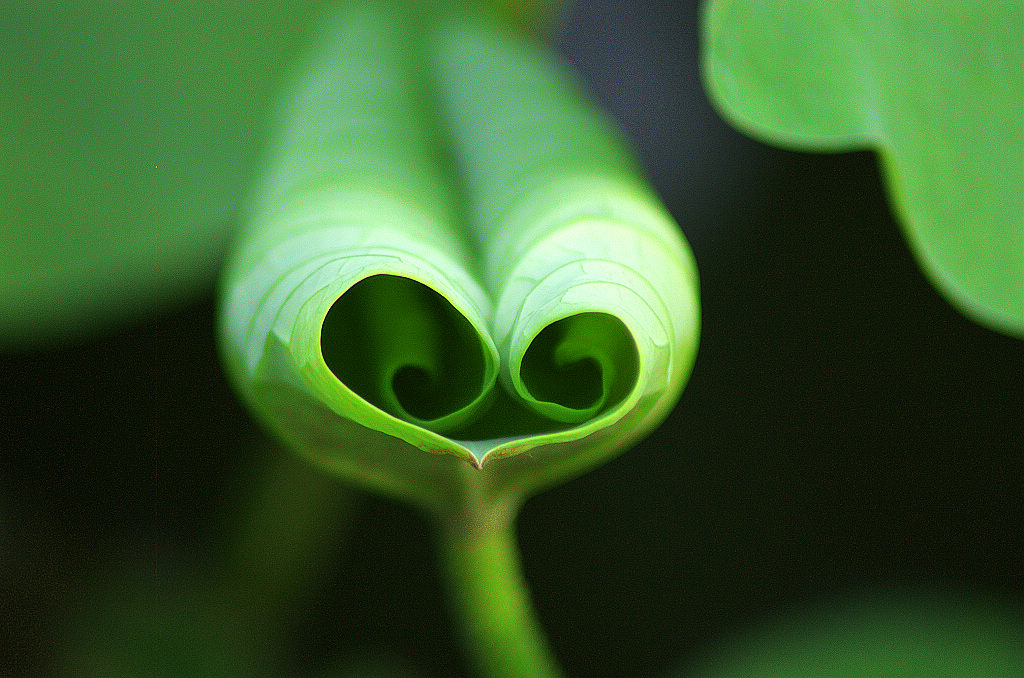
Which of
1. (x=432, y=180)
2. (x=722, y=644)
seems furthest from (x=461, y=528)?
(x=722, y=644)

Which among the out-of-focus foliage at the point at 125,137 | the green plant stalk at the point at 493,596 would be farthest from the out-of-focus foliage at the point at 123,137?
the green plant stalk at the point at 493,596

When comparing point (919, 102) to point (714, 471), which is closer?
point (919, 102)

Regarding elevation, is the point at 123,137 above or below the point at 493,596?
above

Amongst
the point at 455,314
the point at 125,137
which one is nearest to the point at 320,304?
the point at 455,314

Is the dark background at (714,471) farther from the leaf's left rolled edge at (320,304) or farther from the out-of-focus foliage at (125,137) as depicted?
the leaf's left rolled edge at (320,304)

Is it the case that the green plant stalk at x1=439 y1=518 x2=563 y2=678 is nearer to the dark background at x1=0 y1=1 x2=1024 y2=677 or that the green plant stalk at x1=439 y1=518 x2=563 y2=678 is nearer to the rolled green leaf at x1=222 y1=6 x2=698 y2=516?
the rolled green leaf at x1=222 y1=6 x2=698 y2=516

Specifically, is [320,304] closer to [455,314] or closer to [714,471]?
[455,314]

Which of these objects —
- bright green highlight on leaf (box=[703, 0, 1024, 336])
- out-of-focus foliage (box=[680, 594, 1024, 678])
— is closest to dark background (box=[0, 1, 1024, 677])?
out-of-focus foliage (box=[680, 594, 1024, 678])
